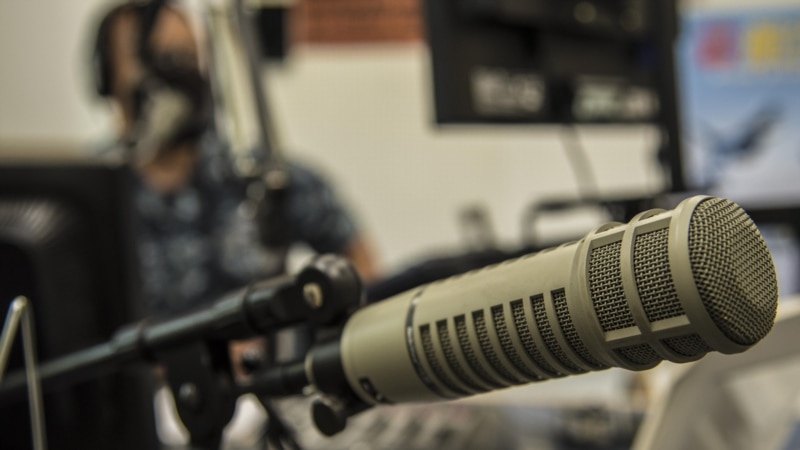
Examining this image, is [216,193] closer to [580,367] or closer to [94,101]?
[94,101]

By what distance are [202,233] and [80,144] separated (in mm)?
797

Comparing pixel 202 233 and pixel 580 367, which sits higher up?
pixel 580 367

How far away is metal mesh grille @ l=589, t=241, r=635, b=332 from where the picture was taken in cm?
28

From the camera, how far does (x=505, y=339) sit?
12.9 inches

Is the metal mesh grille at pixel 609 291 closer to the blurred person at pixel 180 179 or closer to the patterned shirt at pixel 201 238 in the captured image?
the blurred person at pixel 180 179

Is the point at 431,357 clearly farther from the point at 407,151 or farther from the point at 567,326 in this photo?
the point at 407,151

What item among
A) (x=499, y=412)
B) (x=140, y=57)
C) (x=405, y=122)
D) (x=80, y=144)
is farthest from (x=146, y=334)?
(x=80, y=144)

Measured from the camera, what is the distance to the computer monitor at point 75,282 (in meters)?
0.55

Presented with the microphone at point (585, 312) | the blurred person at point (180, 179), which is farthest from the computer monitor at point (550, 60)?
the blurred person at point (180, 179)

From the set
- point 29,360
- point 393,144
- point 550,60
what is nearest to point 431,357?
point 29,360

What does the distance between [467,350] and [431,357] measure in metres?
0.02

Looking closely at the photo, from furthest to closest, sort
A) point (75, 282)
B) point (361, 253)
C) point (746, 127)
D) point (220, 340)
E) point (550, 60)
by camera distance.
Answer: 1. point (361, 253)
2. point (746, 127)
3. point (550, 60)
4. point (75, 282)
5. point (220, 340)

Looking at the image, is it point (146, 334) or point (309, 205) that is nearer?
point (146, 334)

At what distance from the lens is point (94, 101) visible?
2.41 meters
